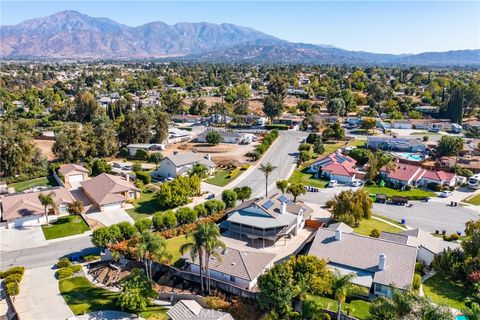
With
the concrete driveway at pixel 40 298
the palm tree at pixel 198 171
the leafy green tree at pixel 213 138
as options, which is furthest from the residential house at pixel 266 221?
the leafy green tree at pixel 213 138

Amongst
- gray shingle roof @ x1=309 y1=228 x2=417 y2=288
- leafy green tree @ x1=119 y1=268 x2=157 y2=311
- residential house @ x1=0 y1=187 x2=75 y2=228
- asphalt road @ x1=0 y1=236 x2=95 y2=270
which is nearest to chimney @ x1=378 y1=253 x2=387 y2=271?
gray shingle roof @ x1=309 y1=228 x2=417 y2=288

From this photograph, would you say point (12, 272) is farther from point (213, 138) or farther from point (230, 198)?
point (213, 138)

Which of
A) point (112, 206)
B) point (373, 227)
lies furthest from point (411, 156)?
point (112, 206)

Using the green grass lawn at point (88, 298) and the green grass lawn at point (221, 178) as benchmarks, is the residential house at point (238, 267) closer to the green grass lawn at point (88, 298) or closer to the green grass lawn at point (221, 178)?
the green grass lawn at point (88, 298)

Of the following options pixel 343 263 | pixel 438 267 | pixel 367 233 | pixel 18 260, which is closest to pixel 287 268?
pixel 343 263

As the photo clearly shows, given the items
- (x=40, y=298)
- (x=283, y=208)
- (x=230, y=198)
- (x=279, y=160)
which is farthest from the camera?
(x=279, y=160)

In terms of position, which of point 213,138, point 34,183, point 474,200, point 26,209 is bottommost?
point 474,200
